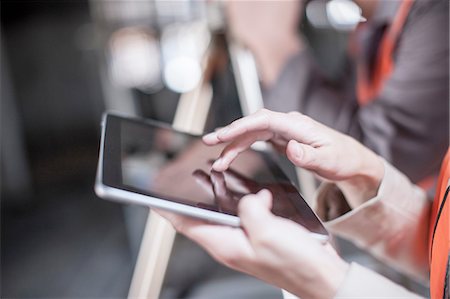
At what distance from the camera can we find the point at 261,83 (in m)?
0.58

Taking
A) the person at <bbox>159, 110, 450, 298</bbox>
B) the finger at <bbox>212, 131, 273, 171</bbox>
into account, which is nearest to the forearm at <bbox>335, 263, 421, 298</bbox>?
the person at <bbox>159, 110, 450, 298</bbox>

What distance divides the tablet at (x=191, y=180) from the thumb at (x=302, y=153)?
0.07ft

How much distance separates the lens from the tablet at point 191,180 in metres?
0.27

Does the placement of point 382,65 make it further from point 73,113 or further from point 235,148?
point 73,113

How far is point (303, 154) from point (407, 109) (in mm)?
171

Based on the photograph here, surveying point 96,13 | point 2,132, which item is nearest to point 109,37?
point 96,13

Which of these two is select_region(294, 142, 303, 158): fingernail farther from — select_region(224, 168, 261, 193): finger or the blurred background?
the blurred background

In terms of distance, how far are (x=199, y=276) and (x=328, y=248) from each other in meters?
0.57

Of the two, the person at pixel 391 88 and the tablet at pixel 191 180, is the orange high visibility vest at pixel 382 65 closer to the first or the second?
the person at pixel 391 88

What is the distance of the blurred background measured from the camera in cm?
137

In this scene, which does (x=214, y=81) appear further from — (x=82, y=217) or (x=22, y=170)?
(x=22, y=170)

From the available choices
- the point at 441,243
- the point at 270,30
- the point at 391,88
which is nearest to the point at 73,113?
the point at 270,30

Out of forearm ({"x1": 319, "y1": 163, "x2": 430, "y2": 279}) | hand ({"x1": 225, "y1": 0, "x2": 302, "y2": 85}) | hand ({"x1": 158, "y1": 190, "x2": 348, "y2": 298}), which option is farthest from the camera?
hand ({"x1": 225, "y1": 0, "x2": 302, "y2": 85})

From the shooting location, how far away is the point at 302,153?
32cm
